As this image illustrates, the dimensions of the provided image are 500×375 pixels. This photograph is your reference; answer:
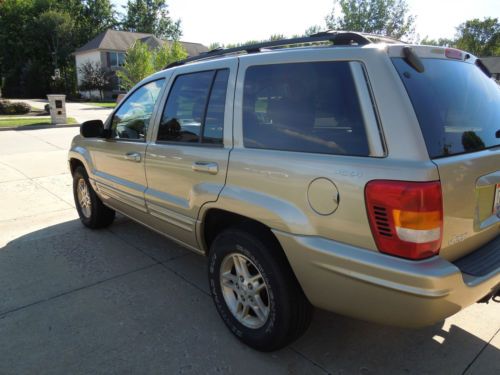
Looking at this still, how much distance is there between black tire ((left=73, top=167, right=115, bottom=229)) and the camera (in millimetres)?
4598

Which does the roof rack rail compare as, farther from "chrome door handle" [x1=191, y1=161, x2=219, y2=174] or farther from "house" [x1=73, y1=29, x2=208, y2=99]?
"house" [x1=73, y1=29, x2=208, y2=99]

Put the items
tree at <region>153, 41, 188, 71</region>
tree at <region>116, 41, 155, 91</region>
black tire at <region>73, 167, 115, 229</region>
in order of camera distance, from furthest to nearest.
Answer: tree at <region>153, 41, 188, 71</region> → tree at <region>116, 41, 155, 91</region> → black tire at <region>73, 167, 115, 229</region>

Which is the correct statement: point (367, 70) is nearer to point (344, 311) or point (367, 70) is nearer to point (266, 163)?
point (266, 163)

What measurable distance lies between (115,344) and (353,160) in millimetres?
2023

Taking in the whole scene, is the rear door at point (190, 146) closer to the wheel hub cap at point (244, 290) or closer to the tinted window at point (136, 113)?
the tinted window at point (136, 113)

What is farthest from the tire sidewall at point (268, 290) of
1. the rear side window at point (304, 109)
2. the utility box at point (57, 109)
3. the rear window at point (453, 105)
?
the utility box at point (57, 109)

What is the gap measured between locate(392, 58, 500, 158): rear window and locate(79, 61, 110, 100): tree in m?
43.7

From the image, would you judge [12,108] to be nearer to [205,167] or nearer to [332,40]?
[205,167]

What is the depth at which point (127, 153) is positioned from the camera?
3592 mm

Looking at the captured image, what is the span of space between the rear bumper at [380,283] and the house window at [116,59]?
48.0 meters

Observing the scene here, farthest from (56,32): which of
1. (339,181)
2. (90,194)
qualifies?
(339,181)

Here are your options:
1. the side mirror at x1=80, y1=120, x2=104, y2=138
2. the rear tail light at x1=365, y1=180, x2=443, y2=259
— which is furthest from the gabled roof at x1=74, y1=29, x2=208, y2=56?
the rear tail light at x1=365, y1=180, x2=443, y2=259

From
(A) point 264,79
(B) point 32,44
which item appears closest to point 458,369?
(A) point 264,79

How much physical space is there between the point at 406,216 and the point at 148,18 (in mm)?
71565
